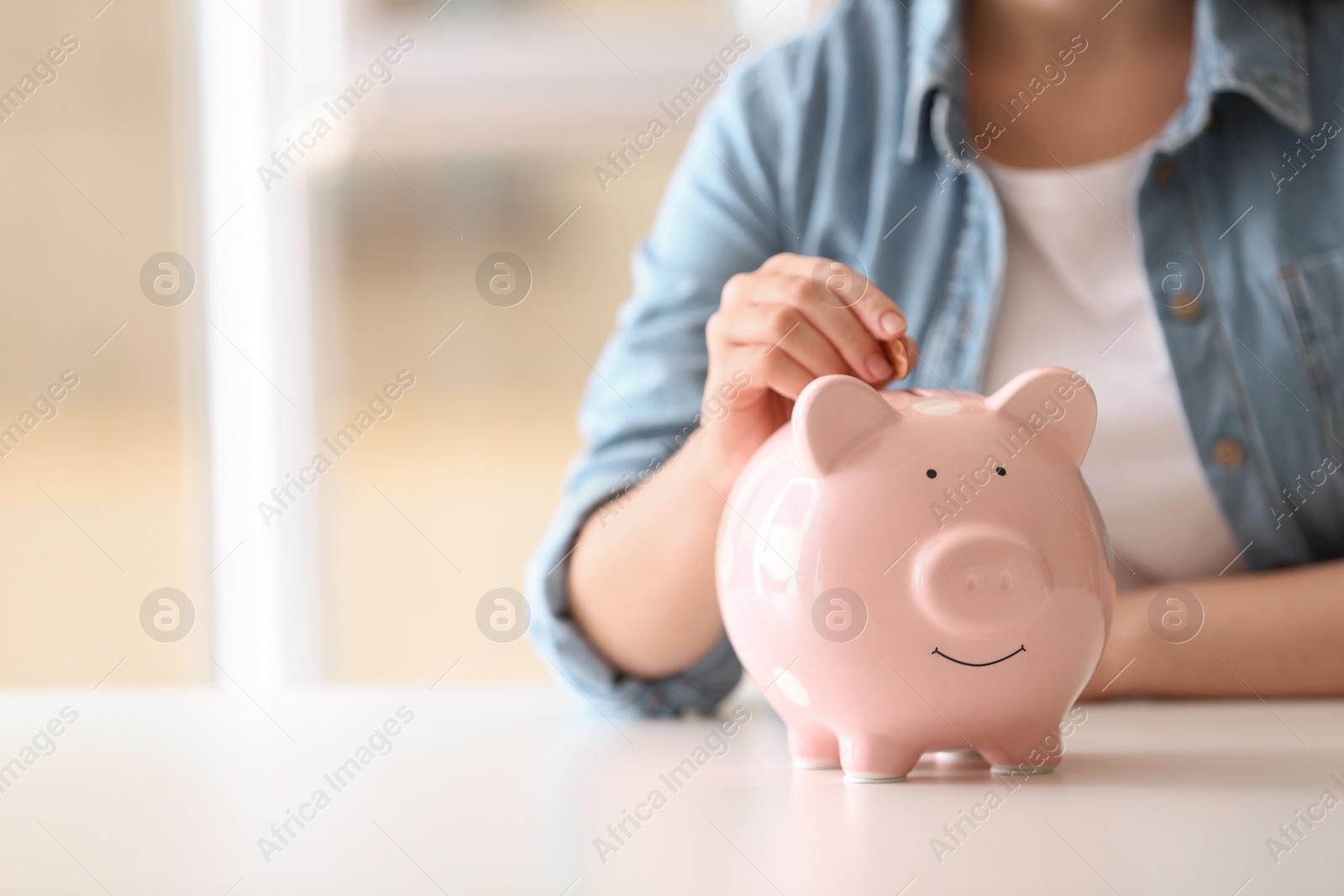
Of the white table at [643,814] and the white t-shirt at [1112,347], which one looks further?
the white t-shirt at [1112,347]

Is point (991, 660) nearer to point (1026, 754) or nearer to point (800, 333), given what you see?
point (1026, 754)

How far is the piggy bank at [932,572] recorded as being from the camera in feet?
1.67

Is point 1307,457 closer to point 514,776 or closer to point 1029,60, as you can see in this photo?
point 1029,60

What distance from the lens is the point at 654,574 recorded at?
0.80 meters

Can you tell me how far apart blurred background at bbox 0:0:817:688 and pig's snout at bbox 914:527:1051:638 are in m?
1.45

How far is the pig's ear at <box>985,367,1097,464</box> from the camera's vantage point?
53 centimetres

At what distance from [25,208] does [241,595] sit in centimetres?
75

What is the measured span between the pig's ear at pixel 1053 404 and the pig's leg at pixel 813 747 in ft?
0.58

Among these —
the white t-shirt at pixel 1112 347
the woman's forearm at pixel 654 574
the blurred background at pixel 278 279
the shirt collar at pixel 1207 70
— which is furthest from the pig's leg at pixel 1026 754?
the blurred background at pixel 278 279

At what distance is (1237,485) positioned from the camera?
0.89 metres

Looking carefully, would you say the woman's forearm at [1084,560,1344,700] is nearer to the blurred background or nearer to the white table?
the white table

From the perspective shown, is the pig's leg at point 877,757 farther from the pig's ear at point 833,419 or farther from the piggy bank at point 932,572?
the pig's ear at point 833,419

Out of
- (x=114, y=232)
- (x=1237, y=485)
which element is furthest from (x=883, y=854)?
(x=114, y=232)

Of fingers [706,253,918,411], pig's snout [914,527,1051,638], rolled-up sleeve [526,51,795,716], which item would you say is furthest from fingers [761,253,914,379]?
rolled-up sleeve [526,51,795,716]
